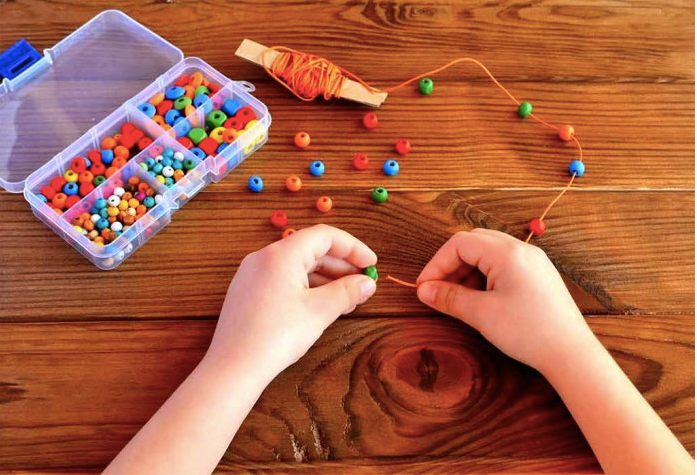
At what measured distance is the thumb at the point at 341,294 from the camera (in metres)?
0.78

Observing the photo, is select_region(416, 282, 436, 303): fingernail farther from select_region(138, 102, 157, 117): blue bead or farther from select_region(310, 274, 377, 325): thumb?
select_region(138, 102, 157, 117): blue bead

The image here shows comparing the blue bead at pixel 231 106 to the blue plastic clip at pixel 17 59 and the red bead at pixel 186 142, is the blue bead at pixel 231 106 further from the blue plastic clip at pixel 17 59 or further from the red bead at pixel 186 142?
the blue plastic clip at pixel 17 59

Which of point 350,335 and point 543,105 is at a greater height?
point 543,105

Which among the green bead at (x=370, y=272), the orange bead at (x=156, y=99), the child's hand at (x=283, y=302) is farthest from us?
the orange bead at (x=156, y=99)

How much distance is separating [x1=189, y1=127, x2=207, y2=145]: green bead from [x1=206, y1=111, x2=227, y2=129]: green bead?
19 mm

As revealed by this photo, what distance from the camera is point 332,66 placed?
0.99 m

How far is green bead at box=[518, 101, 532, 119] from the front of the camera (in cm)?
98

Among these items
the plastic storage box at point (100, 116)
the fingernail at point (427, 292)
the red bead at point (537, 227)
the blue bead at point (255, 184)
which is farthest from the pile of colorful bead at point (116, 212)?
the red bead at point (537, 227)

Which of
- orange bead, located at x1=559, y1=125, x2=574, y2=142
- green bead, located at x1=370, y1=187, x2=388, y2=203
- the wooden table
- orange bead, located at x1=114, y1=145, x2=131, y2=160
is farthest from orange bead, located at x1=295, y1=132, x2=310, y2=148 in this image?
orange bead, located at x1=559, y1=125, x2=574, y2=142

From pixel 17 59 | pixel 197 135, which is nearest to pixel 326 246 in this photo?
pixel 197 135

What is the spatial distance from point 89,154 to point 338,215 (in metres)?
0.33

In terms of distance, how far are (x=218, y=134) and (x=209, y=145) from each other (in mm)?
22

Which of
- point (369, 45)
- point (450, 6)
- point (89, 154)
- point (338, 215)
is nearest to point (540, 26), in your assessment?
point (450, 6)

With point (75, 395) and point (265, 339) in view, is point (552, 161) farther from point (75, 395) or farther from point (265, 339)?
point (75, 395)
